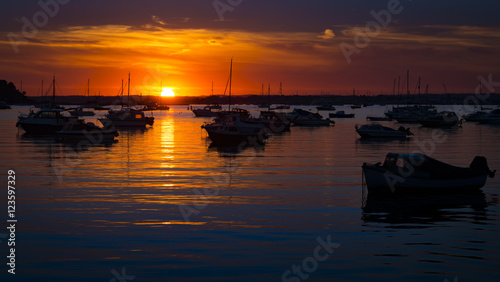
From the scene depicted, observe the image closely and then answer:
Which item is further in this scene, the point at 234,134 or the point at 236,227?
the point at 234,134

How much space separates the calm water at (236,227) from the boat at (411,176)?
0.93 m

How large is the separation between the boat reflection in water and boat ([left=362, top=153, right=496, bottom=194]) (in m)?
0.42

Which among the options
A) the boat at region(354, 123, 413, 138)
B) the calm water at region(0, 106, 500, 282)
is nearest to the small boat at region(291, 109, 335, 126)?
the boat at region(354, 123, 413, 138)

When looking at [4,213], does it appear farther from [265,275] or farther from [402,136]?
[402,136]

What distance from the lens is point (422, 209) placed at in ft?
87.8

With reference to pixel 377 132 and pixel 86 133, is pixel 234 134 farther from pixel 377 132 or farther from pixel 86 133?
pixel 377 132

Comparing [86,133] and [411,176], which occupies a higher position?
[411,176]

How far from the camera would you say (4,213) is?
25.0 m

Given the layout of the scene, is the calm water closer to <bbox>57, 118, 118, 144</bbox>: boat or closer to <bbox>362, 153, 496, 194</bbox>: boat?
<bbox>362, 153, 496, 194</bbox>: boat

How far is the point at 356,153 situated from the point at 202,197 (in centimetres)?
2978

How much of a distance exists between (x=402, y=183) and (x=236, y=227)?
10.9 metres

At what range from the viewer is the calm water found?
17062 millimetres

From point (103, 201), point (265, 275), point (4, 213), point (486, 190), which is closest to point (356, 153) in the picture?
point (486, 190)

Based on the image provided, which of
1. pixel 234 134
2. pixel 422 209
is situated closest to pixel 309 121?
pixel 234 134
